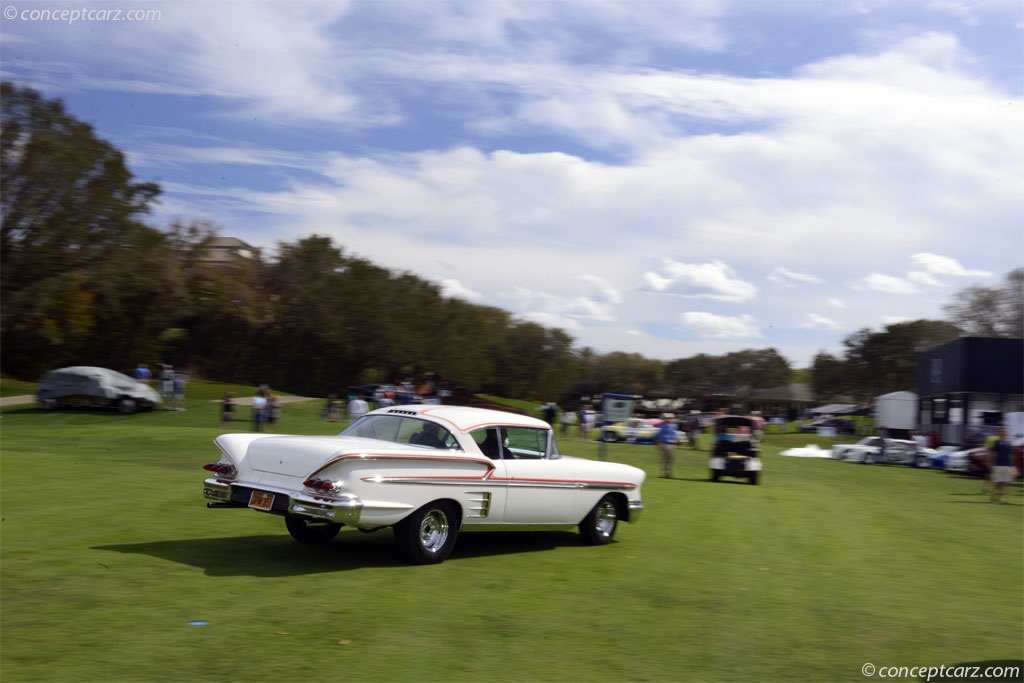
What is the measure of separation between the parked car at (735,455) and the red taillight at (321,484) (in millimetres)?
16801

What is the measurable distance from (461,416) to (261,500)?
2298 mm

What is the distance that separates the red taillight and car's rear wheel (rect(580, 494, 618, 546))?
3.89m

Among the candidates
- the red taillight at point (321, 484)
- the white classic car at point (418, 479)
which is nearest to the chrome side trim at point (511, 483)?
the white classic car at point (418, 479)

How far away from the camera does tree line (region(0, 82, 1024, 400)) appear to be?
43.1 metres

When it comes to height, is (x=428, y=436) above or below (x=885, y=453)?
above

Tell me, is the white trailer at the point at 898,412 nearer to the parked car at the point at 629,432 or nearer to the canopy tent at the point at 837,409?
the parked car at the point at 629,432

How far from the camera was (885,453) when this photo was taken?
41094 mm

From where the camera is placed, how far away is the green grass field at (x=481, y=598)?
6164mm

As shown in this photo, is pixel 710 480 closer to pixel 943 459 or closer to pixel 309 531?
pixel 309 531

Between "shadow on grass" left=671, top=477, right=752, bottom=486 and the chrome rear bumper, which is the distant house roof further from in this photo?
the chrome rear bumper

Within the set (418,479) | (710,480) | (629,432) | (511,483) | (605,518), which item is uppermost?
(418,479)

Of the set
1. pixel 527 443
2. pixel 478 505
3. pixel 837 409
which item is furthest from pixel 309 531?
pixel 837 409

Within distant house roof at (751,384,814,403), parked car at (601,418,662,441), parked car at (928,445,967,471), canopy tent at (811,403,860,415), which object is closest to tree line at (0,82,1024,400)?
canopy tent at (811,403,860,415)

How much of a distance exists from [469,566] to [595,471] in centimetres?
234
